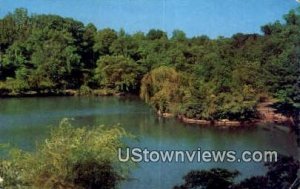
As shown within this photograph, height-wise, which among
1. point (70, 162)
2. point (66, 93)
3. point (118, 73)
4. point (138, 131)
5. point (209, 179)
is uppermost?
point (118, 73)

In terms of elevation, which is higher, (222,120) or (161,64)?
(161,64)

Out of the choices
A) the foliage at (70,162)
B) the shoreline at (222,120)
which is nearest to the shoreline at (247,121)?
the shoreline at (222,120)

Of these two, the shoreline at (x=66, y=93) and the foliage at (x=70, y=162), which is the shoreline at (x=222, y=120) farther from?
the foliage at (x=70, y=162)

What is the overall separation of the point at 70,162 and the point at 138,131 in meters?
0.41

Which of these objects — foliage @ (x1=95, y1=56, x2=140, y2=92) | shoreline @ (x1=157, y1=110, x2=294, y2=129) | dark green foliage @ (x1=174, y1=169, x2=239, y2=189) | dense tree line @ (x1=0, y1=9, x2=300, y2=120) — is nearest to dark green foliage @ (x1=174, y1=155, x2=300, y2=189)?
dark green foliage @ (x1=174, y1=169, x2=239, y2=189)

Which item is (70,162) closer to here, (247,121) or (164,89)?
(164,89)

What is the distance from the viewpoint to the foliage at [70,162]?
396 centimetres

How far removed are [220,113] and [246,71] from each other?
0.88 feet

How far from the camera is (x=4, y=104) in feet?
13.5

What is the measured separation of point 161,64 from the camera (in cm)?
418

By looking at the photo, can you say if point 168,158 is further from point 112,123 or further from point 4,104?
point 4,104

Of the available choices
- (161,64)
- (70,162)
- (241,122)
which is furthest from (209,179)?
(70,162)

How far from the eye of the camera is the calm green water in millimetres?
4090

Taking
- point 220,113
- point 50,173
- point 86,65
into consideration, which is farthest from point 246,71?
point 50,173
